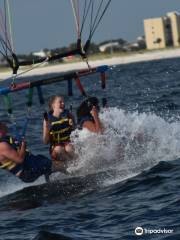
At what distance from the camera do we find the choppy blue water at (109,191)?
11312 mm

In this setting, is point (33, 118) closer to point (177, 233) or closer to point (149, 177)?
point (149, 177)

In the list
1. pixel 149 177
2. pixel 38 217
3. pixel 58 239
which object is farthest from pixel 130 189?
pixel 58 239

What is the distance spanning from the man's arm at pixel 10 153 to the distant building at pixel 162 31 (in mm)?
139989

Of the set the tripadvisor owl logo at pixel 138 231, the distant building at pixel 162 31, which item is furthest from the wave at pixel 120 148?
the distant building at pixel 162 31

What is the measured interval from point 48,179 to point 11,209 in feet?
5.79

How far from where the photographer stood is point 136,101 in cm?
2892

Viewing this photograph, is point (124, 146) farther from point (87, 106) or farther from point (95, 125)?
point (87, 106)

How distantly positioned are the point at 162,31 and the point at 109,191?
479 feet

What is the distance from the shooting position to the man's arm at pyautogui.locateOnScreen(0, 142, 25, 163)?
14266mm

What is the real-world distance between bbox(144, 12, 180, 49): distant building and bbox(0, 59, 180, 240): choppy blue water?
137869mm

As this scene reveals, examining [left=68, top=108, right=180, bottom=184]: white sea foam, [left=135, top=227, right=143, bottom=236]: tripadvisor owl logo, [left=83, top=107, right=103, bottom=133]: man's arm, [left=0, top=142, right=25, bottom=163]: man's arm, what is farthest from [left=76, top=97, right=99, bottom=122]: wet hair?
[left=135, top=227, right=143, bottom=236]: tripadvisor owl logo

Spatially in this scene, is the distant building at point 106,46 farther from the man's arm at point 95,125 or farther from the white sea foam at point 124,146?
the man's arm at point 95,125

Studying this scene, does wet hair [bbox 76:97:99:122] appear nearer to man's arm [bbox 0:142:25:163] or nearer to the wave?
the wave

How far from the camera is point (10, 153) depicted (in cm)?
1430
